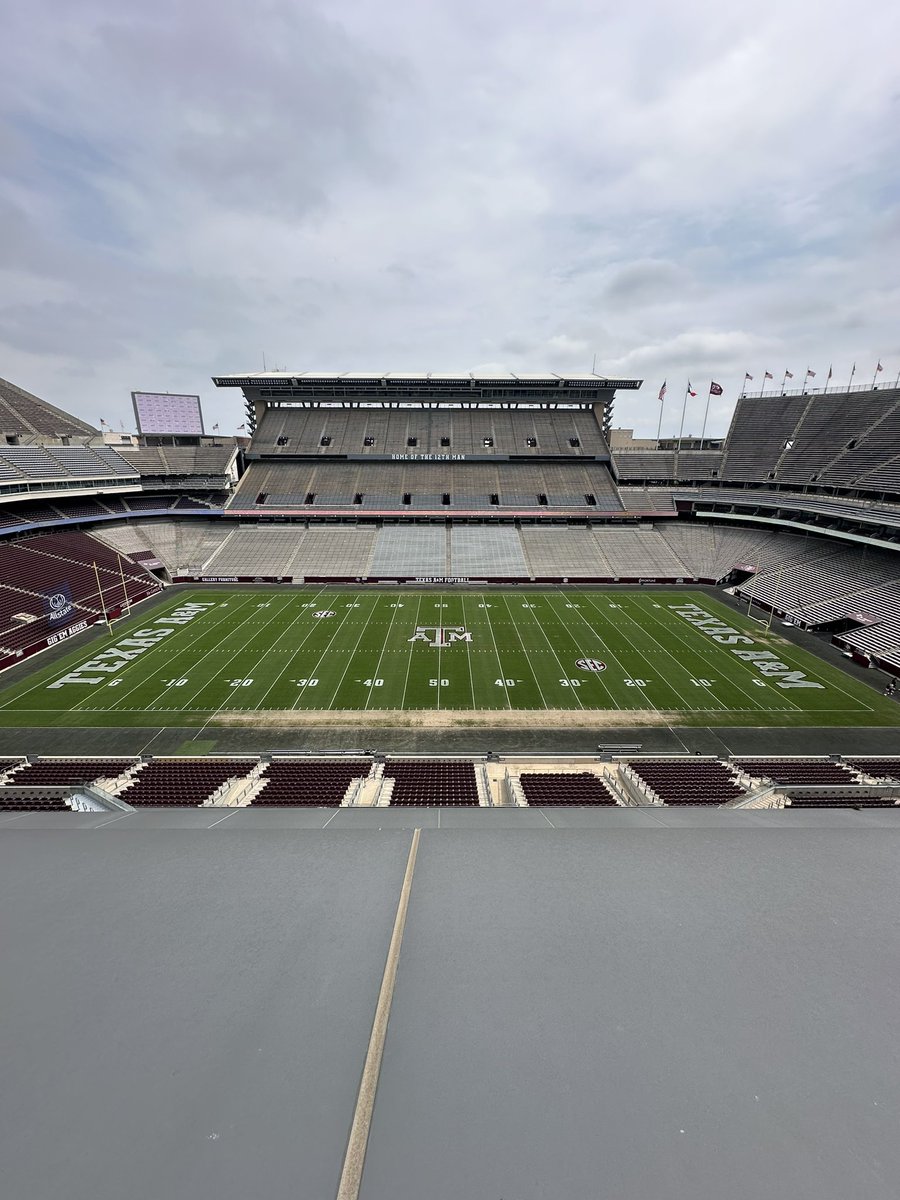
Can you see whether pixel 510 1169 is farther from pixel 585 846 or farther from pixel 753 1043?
pixel 585 846

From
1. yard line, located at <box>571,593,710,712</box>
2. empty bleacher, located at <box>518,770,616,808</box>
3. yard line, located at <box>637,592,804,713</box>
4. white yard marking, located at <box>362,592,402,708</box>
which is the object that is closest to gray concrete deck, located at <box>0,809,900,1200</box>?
empty bleacher, located at <box>518,770,616,808</box>

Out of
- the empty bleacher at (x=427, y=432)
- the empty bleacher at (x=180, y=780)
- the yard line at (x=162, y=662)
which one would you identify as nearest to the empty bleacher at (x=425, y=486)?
the empty bleacher at (x=427, y=432)

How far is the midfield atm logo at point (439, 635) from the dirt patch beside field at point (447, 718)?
891cm

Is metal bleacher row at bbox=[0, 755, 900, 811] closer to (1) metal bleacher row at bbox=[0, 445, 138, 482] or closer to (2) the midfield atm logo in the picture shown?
(2) the midfield atm logo

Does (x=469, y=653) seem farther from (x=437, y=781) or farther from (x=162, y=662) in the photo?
(x=162, y=662)

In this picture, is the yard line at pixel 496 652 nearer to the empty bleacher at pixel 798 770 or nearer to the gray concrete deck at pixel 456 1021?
A: the empty bleacher at pixel 798 770

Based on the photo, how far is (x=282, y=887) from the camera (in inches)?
198

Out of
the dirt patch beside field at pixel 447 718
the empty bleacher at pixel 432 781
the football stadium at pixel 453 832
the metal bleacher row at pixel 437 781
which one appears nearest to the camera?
the football stadium at pixel 453 832

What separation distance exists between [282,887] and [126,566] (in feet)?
169

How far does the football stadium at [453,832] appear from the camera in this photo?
2.89 m

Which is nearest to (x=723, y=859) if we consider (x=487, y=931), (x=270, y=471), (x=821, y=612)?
(x=487, y=931)

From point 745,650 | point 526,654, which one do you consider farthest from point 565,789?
point 745,650

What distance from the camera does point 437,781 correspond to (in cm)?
1850

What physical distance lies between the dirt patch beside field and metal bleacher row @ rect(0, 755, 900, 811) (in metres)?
3.10
